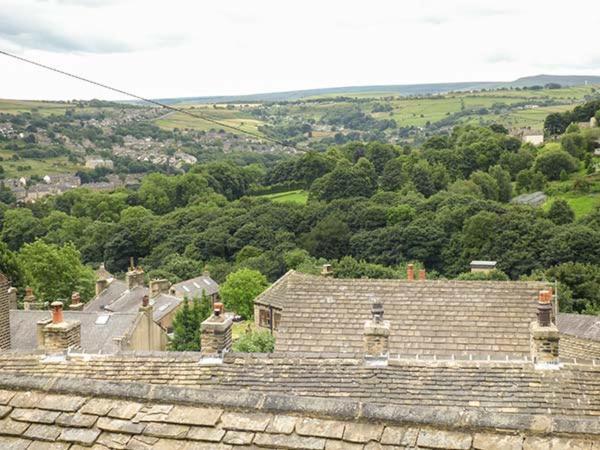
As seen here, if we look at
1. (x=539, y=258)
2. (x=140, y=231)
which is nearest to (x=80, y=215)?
(x=140, y=231)

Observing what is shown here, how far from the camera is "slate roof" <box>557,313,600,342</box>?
927 inches

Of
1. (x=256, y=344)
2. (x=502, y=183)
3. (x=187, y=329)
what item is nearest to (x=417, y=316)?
(x=256, y=344)

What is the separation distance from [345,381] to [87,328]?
16669 mm

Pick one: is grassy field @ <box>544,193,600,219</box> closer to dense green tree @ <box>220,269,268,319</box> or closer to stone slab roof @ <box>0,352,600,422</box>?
dense green tree @ <box>220,269,268,319</box>

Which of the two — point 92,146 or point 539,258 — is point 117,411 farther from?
point 92,146

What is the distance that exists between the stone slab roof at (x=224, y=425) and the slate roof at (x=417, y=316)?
10.2 m

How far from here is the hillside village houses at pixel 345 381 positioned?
4.38 meters

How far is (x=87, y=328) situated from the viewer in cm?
2553

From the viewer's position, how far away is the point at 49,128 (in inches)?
6875

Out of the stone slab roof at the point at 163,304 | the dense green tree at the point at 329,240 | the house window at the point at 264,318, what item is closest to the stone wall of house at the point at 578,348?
the house window at the point at 264,318

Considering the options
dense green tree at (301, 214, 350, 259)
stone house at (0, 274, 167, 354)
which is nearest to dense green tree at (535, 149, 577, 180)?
dense green tree at (301, 214, 350, 259)

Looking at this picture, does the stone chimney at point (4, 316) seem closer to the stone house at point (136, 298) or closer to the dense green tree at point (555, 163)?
the stone house at point (136, 298)

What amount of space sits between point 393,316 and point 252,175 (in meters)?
96.3

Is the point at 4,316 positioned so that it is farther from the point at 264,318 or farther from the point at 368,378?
the point at 264,318
